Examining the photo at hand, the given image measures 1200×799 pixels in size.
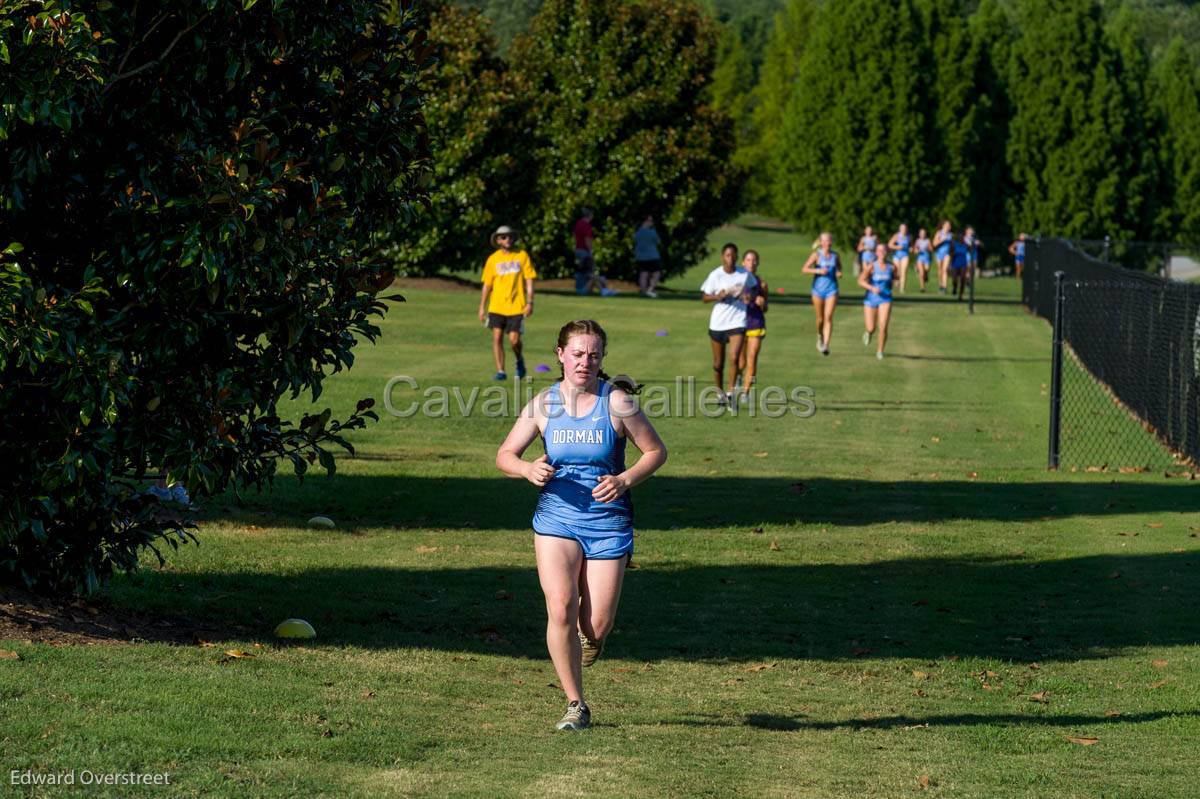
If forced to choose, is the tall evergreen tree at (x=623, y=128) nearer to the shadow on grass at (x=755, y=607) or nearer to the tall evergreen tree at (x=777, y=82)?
the shadow on grass at (x=755, y=607)

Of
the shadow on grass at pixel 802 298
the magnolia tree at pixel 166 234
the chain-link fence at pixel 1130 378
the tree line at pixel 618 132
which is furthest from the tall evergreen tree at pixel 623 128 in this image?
the magnolia tree at pixel 166 234

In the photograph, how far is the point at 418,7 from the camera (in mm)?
9312

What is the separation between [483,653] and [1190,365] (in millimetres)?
10330

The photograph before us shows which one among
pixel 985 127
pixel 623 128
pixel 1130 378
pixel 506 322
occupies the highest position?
pixel 985 127

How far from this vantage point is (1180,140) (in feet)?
222

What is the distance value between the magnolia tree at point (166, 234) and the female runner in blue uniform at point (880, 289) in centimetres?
1819

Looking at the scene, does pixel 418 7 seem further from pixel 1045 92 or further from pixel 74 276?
pixel 1045 92

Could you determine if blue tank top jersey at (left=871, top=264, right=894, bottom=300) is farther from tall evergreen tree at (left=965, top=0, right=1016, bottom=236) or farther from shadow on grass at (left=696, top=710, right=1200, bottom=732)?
tall evergreen tree at (left=965, top=0, right=1016, bottom=236)

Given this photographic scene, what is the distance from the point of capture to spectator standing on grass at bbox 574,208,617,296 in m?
44.5

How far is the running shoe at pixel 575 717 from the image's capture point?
758 centimetres

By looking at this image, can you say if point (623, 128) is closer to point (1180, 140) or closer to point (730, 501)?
point (1180, 140)

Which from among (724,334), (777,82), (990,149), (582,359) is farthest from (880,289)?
(777,82)

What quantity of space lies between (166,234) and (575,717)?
295 centimetres

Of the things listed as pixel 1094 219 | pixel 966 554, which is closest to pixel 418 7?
pixel 966 554
